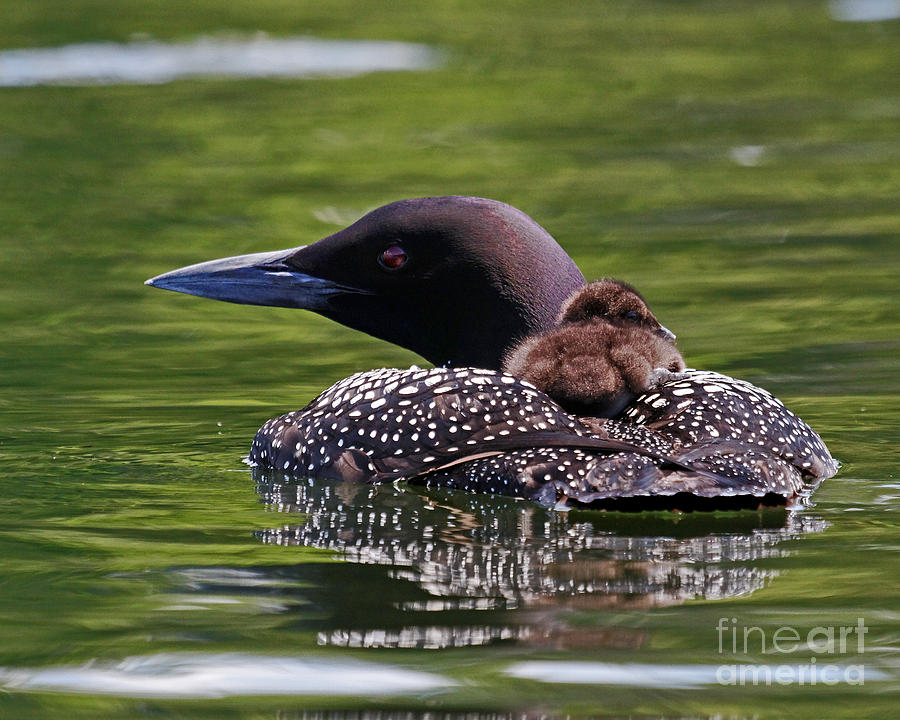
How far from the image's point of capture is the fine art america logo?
10.5ft

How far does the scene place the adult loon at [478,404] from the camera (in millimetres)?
4371

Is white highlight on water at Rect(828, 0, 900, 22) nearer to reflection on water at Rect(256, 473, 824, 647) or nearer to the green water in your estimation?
the green water

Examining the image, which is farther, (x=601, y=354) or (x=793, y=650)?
(x=601, y=354)

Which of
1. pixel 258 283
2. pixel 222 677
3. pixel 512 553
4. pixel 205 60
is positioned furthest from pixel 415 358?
pixel 205 60

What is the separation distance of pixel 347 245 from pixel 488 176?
15.5ft

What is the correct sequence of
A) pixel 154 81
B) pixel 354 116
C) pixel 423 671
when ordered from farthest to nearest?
pixel 154 81, pixel 354 116, pixel 423 671

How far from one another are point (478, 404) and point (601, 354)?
15.6 inches

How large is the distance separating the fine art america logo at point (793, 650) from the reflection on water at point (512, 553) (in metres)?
0.21

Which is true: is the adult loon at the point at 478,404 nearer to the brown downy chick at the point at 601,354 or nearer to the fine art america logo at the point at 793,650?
the brown downy chick at the point at 601,354

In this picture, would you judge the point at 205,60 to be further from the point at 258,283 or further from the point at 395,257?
the point at 395,257

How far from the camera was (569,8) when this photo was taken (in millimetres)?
16375

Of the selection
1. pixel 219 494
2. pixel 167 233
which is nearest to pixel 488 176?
pixel 167 233

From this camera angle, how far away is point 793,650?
333 centimetres

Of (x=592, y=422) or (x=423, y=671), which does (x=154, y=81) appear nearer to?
(x=592, y=422)
